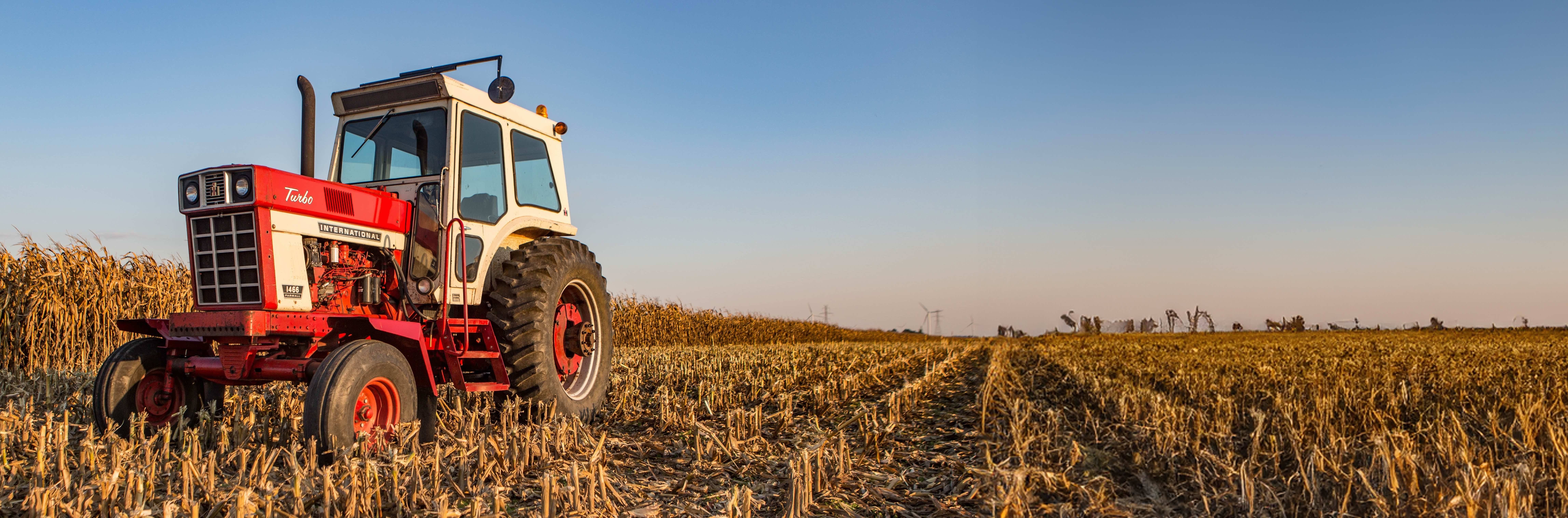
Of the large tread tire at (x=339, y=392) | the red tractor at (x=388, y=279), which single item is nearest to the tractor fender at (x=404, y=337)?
the red tractor at (x=388, y=279)

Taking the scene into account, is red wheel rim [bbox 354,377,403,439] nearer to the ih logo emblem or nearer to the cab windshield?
the ih logo emblem

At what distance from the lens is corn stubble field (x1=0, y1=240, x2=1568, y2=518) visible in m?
3.31

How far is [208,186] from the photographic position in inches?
173

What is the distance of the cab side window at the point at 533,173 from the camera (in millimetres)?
5996

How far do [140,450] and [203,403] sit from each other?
1.13 meters

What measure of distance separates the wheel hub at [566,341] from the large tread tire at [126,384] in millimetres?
2188

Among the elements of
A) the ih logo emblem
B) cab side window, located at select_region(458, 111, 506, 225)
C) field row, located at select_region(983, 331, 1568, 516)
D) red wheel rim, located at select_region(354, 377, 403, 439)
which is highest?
cab side window, located at select_region(458, 111, 506, 225)

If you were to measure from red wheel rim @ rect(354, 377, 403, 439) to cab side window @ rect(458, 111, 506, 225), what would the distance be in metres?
1.42

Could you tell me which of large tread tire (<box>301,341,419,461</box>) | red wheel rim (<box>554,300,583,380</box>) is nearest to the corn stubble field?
large tread tire (<box>301,341,419,461</box>)

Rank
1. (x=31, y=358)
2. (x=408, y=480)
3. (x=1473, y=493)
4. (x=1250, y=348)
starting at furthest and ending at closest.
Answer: (x=1250, y=348) < (x=31, y=358) < (x=408, y=480) < (x=1473, y=493)

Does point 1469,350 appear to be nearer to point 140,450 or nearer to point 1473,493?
point 1473,493

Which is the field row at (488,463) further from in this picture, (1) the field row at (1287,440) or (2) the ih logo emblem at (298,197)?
(2) the ih logo emblem at (298,197)

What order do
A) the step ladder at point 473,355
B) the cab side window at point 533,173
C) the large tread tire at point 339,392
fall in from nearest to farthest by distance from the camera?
the large tread tire at point 339,392, the step ladder at point 473,355, the cab side window at point 533,173

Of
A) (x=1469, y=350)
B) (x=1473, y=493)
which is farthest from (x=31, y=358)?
(x=1469, y=350)
